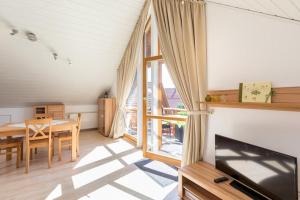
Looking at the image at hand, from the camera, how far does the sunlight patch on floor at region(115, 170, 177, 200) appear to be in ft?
7.23

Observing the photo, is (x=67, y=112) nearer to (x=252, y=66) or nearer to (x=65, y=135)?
(x=65, y=135)

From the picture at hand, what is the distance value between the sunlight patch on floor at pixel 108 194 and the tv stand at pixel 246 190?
1163 millimetres

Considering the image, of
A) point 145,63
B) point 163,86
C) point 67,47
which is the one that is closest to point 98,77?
point 67,47

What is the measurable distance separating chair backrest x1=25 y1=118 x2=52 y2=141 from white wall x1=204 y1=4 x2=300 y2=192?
8.39 feet

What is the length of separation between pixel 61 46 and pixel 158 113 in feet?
8.31

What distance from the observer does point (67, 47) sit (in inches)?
148

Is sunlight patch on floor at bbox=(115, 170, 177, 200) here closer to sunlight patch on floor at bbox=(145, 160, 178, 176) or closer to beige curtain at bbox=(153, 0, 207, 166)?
sunlight patch on floor at bbox=(145, 160, 178, 176)

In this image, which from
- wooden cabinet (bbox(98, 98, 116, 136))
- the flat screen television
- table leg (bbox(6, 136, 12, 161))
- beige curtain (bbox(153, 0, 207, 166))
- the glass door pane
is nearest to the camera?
the flat screen television

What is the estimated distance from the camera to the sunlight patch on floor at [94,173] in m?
2.45

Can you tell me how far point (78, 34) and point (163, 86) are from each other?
6.99ft

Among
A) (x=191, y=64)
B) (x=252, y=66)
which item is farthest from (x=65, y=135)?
(x=252, y=66)

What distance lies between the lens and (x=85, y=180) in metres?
2.50

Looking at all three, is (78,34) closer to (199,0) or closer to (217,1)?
(199,0)

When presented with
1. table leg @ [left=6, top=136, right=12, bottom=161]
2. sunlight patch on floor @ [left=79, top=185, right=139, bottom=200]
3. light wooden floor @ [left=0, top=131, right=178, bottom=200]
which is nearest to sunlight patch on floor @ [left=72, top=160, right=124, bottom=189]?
light wooden floor @ [left=0, top=131, right=178, bottom=200]
